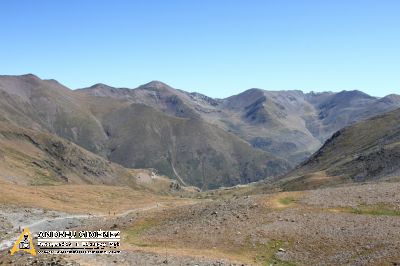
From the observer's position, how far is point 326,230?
46500 millimetres

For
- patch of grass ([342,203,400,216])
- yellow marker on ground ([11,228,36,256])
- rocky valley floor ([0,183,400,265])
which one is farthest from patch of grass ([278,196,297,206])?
yellow marker on ground ([11,228,36,256])

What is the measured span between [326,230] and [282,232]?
4563mm

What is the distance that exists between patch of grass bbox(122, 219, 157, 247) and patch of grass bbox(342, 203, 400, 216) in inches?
951

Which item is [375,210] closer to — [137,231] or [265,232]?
[265,232]

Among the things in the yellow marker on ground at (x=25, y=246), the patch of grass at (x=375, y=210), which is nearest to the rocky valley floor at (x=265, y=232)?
the patch of grass at (x=375, y=210)

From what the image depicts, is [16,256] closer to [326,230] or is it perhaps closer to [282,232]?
[282,232]

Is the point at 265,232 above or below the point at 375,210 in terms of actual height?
below

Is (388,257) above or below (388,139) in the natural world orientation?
below

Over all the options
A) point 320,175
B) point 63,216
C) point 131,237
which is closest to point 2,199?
point 63,216

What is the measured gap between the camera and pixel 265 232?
156ft

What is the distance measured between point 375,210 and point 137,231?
93.1 ft

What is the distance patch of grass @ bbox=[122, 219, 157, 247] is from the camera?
158 ft

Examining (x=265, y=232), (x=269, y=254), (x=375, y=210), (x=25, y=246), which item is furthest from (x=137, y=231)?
(x=375, y=210)

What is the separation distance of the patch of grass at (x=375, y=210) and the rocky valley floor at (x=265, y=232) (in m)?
0.11
